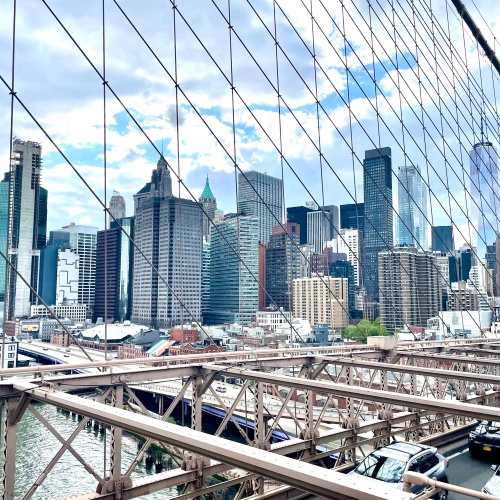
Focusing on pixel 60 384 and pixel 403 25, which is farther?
pixel 403 25

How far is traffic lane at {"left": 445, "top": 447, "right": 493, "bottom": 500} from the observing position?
6.86m

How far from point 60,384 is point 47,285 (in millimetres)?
75381

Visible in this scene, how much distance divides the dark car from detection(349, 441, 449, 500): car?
157 cm

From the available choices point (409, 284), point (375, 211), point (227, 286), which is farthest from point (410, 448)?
point (375, 211)

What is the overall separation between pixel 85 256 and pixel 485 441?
68.7m

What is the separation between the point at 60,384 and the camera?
17.7ft

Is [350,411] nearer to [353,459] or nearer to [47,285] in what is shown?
[353,459]

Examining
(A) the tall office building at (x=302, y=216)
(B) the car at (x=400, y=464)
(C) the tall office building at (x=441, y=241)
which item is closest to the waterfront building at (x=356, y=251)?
(C) the tall office building at (x=441, y=241)

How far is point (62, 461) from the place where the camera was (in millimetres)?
27266

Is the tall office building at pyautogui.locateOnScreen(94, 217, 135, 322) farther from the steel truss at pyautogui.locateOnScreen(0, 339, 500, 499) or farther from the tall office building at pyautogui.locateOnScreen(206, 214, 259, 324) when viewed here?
the steel truss at pyautogui.locateOnScreen(0, 339, 500, 499)

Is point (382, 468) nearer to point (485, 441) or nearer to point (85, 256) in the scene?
point (485, 441)

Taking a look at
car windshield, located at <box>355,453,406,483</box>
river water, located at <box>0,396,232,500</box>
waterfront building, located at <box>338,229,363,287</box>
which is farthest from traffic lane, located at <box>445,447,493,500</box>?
river water, located at <box>0,396,232,500</box>

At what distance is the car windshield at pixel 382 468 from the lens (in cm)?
643

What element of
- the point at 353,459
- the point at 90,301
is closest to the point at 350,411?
the point at 353,459
